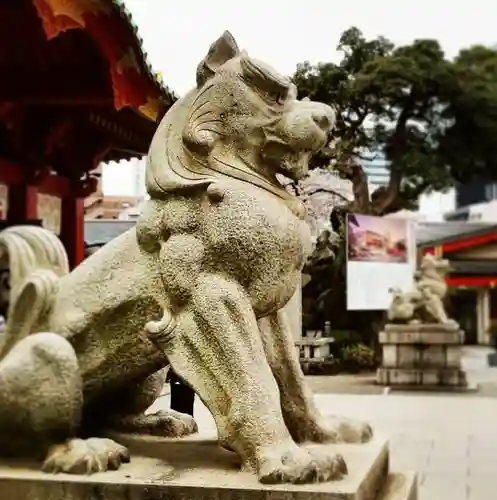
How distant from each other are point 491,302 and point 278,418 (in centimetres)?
2368

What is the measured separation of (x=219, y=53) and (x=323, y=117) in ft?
1.17

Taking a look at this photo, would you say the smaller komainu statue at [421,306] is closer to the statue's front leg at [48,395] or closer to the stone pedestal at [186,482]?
the stone pedestal at [186,482]

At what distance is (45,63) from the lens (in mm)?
6113

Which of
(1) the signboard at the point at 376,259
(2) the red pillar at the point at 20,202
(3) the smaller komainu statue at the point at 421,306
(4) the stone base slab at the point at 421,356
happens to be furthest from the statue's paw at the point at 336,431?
(1) the signboard at the point at 376,259

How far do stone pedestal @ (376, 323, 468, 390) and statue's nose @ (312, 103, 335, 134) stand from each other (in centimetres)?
881

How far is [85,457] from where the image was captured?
220cm

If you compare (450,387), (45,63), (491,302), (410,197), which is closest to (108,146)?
(45,63)

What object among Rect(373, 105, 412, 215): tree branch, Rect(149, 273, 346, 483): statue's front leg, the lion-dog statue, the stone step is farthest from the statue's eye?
Rect(373, 105, 412, 215): tree branch

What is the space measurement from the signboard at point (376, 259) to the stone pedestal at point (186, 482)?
11.6 m

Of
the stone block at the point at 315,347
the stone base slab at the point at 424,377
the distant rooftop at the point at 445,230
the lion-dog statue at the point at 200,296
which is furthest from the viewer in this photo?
the distant rooftop at the point at 445,230

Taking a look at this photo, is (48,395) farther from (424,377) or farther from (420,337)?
(420,337)

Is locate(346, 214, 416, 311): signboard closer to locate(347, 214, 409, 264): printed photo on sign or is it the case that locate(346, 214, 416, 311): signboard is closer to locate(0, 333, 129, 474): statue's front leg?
locate(347, 214, 409, 264): printed photo on sign

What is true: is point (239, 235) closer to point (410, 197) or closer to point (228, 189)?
point (228, 189)

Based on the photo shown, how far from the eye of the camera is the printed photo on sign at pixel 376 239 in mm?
14102
